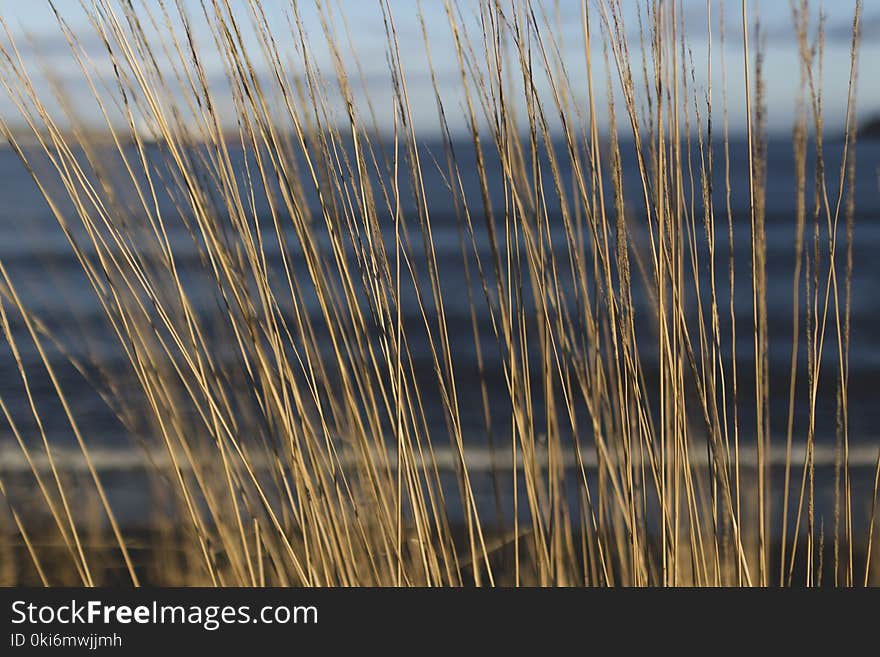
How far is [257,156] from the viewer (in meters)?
0.87

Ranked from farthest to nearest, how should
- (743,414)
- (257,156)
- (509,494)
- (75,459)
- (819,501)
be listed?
1. (743,414)
2. (75,459)
3. (509,494)
4. (819,501)
5. (257,156)

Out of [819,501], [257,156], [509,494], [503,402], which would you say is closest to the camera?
[257,156]

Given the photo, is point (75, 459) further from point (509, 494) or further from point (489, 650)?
point (489, 650)

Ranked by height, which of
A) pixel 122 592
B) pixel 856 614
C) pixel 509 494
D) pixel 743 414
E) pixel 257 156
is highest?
pixel 743 414

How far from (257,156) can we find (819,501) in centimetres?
169

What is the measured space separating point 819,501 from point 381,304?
1.55 m

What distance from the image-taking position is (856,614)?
925mm

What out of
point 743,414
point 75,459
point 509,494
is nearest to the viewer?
point 509,494

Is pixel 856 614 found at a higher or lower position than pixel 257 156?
lower

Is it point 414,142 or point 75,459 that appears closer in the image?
point 414,142

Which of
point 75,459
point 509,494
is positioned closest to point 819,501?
point 509,494

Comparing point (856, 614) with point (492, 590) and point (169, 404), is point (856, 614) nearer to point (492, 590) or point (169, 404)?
point (492, 590)

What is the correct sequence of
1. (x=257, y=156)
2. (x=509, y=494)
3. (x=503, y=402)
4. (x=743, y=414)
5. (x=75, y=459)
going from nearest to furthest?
(x=257, y=156)
(x=509, y=494)
(x=75, y=459)
(x=743, y=414)
(x=503, y=402)

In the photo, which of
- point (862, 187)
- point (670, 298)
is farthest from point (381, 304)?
point (862, 187)
